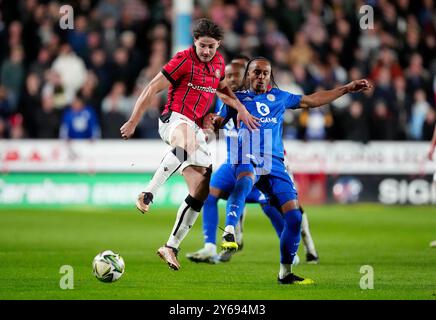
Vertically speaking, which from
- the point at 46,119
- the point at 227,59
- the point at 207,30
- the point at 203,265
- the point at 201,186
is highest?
the point at 227,59

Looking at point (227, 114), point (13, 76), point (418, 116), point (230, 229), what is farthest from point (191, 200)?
point (418, 116)

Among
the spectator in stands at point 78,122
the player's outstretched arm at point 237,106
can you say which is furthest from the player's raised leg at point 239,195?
the spectator in stands at point 78,122

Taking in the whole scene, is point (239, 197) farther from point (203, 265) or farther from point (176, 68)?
point (203, 265)

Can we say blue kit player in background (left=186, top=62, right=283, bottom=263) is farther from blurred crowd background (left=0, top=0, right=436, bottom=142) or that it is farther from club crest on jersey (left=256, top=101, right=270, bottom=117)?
blurred crowd background (left=0, top=0, right=436, bottom=142)

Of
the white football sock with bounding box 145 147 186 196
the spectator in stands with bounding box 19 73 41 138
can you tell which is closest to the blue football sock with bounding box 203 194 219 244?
the white football sock with bounding box 145 147 186 196

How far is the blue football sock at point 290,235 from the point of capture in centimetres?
869

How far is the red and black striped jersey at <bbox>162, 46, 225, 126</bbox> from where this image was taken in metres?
9.20

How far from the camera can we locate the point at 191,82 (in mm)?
9320

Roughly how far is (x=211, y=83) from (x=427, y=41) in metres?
15.4

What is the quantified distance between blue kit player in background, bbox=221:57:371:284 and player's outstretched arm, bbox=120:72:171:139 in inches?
35.2

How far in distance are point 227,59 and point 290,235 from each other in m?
12.5

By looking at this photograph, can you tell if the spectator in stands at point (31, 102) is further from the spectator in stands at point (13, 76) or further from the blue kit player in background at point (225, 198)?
the blue kit player in background at point (225, 198)

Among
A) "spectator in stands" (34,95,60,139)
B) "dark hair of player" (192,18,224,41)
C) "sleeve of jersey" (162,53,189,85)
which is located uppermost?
"spectator in stands" (34,95,60,139)

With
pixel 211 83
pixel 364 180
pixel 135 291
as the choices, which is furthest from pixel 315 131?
pixel 135 291
